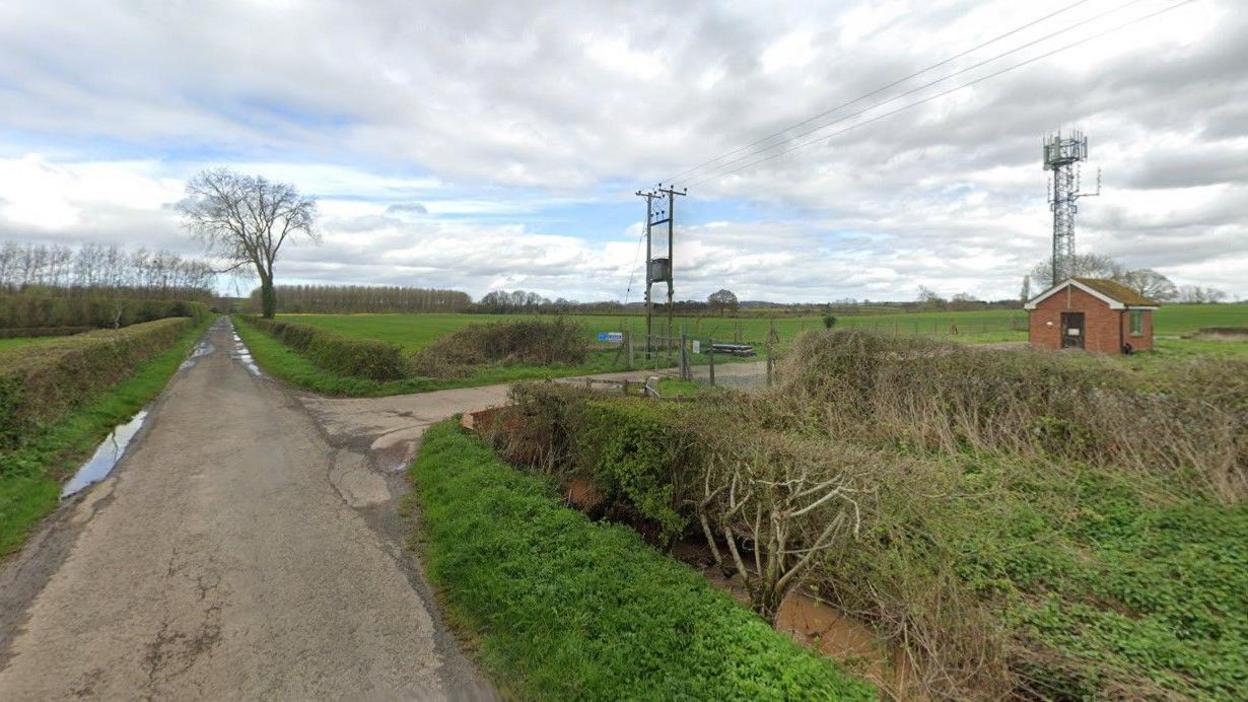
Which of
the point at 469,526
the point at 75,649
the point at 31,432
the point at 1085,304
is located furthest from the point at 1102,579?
the point at 1085,304

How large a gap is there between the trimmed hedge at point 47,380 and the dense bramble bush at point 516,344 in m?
7.97

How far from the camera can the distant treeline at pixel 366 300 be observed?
104 m

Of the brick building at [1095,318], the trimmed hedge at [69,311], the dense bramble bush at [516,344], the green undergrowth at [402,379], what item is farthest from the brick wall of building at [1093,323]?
the trimmed hedge at [69,311]

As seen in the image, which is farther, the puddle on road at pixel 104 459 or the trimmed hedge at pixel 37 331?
the trimmed hedge at pixel 37 331

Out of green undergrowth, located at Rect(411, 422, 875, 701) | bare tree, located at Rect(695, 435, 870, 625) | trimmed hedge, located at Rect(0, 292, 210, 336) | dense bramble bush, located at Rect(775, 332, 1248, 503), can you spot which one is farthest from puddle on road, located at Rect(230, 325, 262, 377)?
trimmed hedge, located at Rect(0, 292, 210, 336)

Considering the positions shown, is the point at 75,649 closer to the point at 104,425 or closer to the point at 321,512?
the point at 321,512

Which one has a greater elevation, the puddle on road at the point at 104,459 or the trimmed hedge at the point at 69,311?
the trimmed hedge at the point at 69,311

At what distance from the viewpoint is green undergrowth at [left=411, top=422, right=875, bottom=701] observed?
3203 millimetres

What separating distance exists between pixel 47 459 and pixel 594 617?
9024mm

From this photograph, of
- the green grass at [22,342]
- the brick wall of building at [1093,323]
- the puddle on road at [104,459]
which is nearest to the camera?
the puddle on road at [104,459]

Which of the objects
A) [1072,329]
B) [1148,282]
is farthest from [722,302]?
[1148,282]

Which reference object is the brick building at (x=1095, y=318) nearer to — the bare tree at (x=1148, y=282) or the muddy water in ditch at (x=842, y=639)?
the muddy water in ditch at (x=842, y=639)

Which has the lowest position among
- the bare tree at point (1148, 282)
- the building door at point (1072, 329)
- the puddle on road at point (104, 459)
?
the puddle on road at point (104, 459)

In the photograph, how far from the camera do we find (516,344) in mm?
22406
